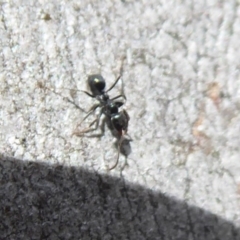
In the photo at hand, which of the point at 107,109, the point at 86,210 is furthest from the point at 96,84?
the point at 86,210

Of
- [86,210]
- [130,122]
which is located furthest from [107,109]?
[86,210]

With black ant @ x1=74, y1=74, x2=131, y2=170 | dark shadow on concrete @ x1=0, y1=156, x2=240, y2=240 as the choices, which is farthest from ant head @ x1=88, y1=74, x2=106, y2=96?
dark shadow on concrete @ x1=0, y1=156, x2=240, y2=240

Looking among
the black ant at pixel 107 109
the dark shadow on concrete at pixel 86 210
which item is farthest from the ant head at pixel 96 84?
the dark shadow on concrete at pixel 86 210

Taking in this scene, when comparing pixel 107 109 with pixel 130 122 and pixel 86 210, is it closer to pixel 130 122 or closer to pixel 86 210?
pixel 130 122

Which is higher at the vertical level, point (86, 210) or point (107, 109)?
point (107, 109)

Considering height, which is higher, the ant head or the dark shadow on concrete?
the ant head

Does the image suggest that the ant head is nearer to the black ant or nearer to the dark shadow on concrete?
the black ant

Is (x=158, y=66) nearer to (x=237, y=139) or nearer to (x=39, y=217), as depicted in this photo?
(x=237, y=139)
